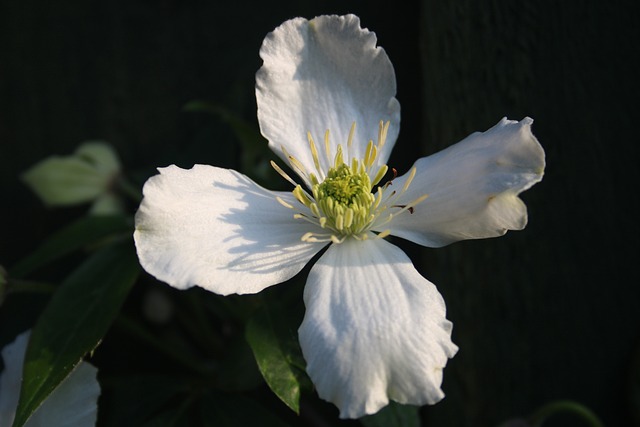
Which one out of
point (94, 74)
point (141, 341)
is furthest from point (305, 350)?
point (94, 74)

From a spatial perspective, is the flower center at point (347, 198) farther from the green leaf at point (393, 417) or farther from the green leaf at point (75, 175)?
the green leaf at point (75, 175)

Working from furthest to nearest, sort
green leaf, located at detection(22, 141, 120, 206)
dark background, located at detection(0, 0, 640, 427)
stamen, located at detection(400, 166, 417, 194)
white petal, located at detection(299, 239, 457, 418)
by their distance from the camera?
green leaf, located at detection(22, 141, 120, 206) → dark background, located at detection(0, 0, 640, 427) → stamen, located at detection(400, 166, 417, 194) → white petal, located at detection(299, 239, 457, 418)

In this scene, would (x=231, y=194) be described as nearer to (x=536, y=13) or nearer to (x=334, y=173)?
(x=334, y=173)

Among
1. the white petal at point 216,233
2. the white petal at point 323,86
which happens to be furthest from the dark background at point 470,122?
the white petal at point 216,233

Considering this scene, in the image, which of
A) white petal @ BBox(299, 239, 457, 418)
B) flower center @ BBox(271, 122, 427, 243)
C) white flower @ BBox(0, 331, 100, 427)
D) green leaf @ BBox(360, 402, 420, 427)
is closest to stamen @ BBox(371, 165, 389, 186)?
flower center @ BBox(271, 122, 427, 243)

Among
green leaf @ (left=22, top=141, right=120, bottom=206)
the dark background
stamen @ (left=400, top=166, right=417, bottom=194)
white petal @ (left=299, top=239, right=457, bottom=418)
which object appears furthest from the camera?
green leaf @ (left=22, top=141, right=120, bottom=206)

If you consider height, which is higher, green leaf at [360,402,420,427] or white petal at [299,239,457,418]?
white petal at [299,239,457,418]

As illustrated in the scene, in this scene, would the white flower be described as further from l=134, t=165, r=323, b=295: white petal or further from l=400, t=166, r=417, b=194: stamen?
l=400, t=166, r=417, b=194: stamen
